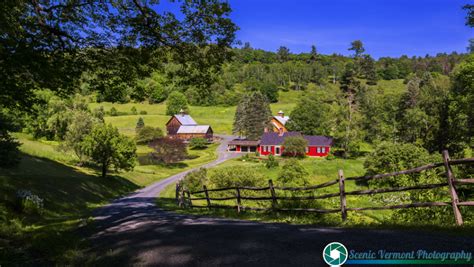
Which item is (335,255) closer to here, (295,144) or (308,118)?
(295,144)

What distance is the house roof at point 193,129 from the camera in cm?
9844

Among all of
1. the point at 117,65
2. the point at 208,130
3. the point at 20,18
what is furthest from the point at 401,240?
the point at 208,130

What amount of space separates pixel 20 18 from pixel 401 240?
1128 centimetres

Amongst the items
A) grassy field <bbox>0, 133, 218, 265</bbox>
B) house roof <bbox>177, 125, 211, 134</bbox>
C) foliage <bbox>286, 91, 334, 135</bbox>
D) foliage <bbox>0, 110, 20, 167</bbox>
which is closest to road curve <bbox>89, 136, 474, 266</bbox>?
grassy field <bbox>0, 133, 218, 265</bbox>

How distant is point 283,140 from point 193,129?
36.8m

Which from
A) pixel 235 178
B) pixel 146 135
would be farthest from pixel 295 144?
pixel 146 135

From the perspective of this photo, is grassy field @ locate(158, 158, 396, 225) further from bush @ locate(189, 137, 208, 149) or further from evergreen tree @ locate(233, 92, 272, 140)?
bush @ locate(189, 137, 208, 149)

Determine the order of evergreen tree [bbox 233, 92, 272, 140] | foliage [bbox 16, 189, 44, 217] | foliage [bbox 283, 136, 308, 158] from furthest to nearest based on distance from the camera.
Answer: evergreen tree [bbox 233, 92, 272, 140], foliage [bbox 283, 136, 308, 158], foliage [bbox 16, 189, 44, 217]

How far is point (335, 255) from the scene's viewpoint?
521 centimetres

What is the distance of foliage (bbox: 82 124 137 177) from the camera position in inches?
1462

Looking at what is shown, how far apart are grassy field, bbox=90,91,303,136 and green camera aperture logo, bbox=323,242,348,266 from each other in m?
96.3

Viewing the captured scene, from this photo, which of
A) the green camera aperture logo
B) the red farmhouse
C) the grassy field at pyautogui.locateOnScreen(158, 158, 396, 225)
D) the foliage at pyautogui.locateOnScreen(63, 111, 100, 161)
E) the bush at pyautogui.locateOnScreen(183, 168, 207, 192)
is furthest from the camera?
the red farmhouse

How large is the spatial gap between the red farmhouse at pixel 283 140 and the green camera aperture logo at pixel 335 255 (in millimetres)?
68132

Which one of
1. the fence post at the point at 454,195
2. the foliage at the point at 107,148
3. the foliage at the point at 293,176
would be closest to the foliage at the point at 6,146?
the foliage at the point at 107,148
